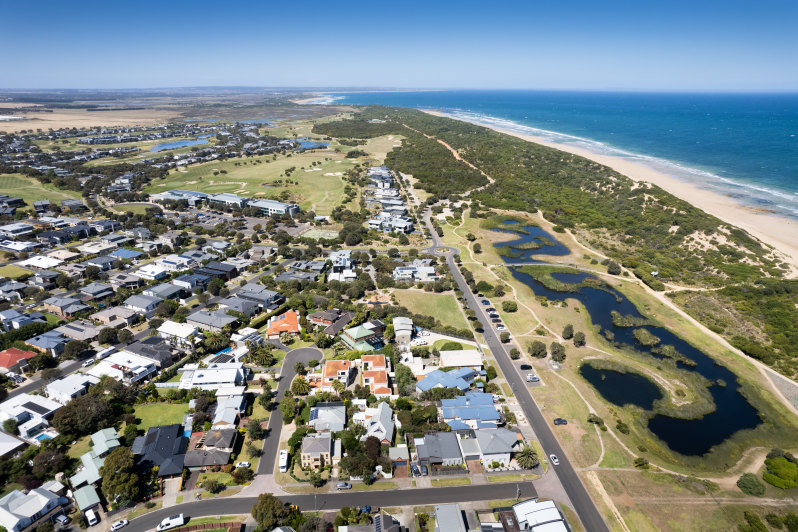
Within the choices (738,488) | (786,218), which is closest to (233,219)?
(738,488)

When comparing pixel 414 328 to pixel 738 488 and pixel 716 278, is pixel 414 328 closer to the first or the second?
pixel 738 488

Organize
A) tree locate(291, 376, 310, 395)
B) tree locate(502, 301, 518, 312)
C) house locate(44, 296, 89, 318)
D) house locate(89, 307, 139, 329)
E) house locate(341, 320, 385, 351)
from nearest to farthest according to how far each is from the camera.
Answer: tree locate(291, 376, 310, 395), house locate(341, 320, 385, 351), house locate(89, 307, 139, 329), house locate(44, 296, 89, 318), tree locate(502, 301, 518, 312)

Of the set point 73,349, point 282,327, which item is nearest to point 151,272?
Answer: point 73,349

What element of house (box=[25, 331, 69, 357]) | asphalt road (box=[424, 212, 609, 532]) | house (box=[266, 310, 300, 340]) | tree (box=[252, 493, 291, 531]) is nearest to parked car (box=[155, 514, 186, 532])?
tree (box=[252, 493, 291, 531])

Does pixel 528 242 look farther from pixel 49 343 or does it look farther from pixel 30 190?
pixel 30 190

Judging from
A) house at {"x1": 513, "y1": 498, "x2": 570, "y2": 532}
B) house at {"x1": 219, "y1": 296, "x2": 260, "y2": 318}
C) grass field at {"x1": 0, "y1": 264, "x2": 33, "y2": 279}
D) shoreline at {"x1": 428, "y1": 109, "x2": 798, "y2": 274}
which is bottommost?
house at {"x1": 513, "y1": 498, "x2": 570, "y2": 532}

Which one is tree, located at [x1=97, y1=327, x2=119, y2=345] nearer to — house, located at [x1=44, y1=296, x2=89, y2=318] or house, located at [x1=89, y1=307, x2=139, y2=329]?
house, located at [x1=89, y1=307, x2=139, y2=329]

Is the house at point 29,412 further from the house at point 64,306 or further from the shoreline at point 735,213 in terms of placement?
the shoreline at point 735,213
